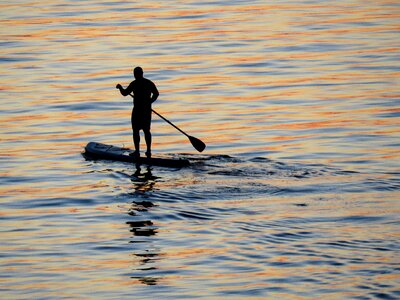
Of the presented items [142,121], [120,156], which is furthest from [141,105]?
[120,156]

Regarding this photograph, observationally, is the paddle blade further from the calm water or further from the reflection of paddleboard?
the reflection of paddleboard

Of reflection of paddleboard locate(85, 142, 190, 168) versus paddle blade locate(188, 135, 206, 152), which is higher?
paddle blade locate(188, 135, 206, 152)

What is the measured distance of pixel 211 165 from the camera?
21.3 metres

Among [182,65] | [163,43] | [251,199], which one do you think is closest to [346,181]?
[251,199]

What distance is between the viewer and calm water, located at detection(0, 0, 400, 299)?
15539 mm

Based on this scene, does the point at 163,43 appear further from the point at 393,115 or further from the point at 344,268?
the point at 344,268

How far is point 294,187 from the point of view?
1959 cm

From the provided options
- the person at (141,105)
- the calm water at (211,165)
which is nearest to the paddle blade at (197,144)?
the calm water at (211,165)

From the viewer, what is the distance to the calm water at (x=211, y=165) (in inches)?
612

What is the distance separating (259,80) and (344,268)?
16.5 meters

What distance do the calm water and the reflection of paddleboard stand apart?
227mm

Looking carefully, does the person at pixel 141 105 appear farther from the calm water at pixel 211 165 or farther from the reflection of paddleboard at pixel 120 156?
the calm water at pixel 211 165

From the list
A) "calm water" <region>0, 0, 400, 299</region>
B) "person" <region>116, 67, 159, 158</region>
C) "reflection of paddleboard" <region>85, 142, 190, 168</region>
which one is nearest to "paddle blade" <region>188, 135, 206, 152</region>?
"calm water" <region>0, 0, 400, 299</region>

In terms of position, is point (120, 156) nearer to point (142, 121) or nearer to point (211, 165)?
point (142, 121)
